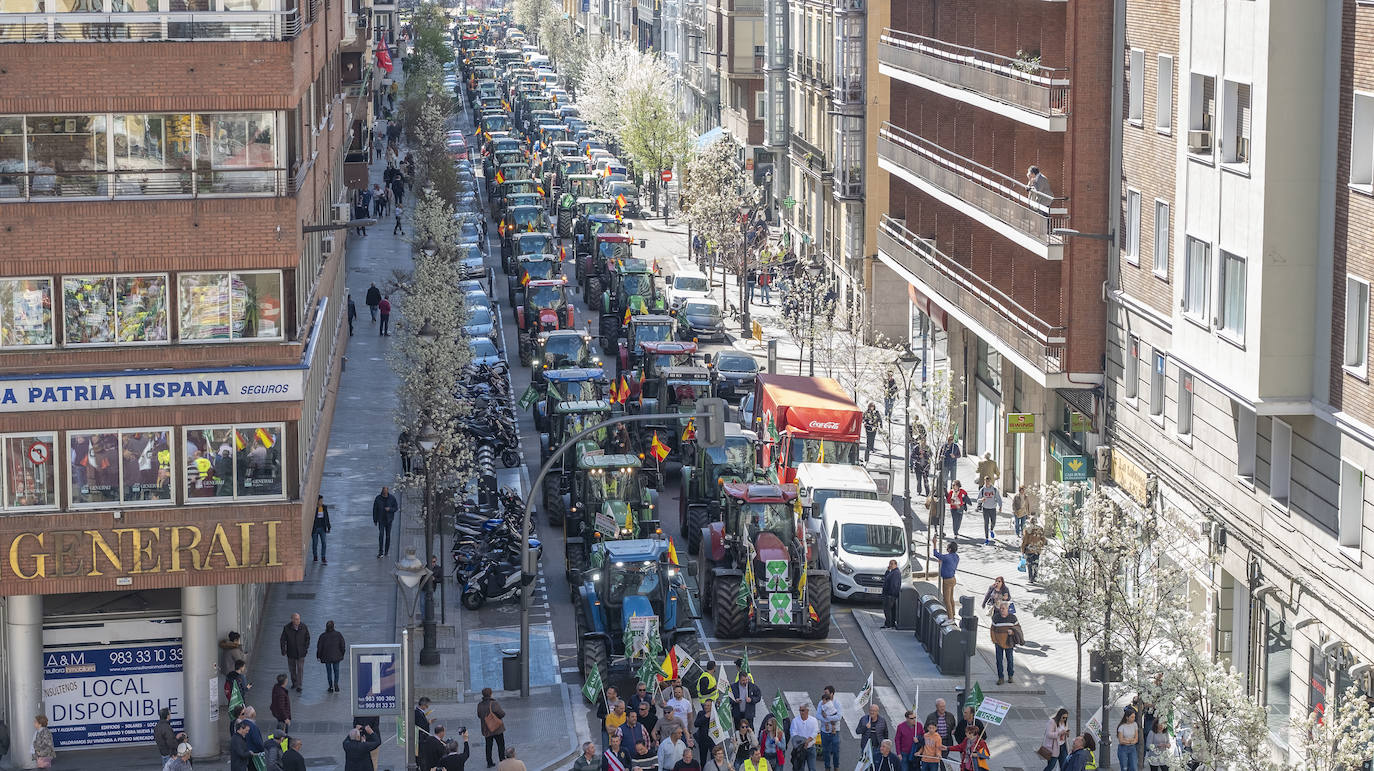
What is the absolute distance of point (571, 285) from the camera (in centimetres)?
8738

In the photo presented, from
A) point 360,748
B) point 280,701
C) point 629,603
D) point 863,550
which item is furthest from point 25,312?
point 863,550

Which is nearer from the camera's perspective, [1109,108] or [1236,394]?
[1236,394]

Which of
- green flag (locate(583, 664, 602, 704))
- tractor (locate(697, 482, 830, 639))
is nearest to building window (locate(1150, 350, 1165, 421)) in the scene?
tractor (locate(697, 482, 830, 639))

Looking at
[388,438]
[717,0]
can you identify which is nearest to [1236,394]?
[388,438]

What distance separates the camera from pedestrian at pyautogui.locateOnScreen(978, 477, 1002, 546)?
1877 inches

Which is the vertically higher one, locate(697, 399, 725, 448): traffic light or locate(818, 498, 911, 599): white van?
locate(697, 399, 725, 448): traffic light

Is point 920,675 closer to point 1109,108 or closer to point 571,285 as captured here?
point 1109,108

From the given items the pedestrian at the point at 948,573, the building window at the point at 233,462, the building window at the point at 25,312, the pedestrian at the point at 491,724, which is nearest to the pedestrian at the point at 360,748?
the pedestrian at the point at 491,724

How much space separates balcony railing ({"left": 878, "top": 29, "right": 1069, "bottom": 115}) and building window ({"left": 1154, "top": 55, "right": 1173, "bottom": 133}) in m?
4.36

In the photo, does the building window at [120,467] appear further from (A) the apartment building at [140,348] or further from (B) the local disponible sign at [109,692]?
(B) the local disponible sign at [109,692]

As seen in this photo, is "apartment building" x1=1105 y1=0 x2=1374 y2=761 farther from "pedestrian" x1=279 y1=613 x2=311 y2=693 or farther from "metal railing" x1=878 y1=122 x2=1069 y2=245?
"pedestrian" x1=279 y1=613 x2=311 y2=693

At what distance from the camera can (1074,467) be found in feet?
144

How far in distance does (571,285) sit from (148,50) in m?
54.6

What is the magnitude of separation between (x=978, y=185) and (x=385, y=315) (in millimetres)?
28432
